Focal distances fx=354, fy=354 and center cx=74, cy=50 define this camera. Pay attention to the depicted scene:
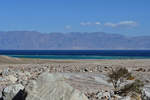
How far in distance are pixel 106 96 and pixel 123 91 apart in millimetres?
1301

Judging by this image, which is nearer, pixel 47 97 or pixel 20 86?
pixel 47 97

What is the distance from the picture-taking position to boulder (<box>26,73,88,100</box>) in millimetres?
10445

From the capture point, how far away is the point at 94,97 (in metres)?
14.2

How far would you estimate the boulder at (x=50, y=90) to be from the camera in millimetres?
10445

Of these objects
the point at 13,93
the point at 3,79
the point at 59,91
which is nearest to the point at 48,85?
the point at 59,91

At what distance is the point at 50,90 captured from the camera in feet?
34.9

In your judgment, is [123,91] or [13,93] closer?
[13,93]

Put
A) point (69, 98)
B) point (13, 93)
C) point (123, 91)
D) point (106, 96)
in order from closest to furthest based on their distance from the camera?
point (69, 98) → point (13, 93) → point (106, 96) → point (123, 91)

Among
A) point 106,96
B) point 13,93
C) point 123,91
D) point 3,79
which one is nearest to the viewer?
point 13,93

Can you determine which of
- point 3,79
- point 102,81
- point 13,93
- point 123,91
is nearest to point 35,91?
point 13,93

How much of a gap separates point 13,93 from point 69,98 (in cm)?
299

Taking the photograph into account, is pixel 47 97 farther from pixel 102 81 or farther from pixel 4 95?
pixel 102 81

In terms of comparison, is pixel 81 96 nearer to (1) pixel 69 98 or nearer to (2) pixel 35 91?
(1) pixel 69 98

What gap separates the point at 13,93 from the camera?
1261 cm
